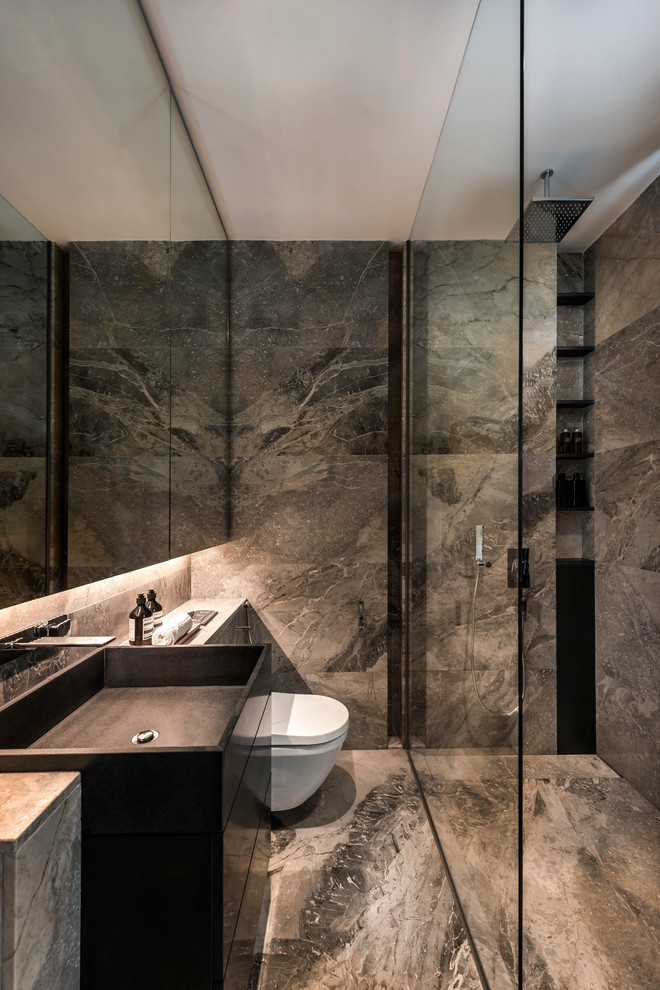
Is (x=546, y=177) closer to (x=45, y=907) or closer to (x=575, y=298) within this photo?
(x=575, y=298)

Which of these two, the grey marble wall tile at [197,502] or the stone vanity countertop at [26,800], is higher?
the grey marble wall tile at [197,502]

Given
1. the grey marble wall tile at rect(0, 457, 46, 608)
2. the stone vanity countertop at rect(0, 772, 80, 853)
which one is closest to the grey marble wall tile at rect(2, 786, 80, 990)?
the stone vanity countertop at rect(0, 772, 80, 853)

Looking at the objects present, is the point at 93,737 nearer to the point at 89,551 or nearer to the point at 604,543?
the point at 89,551

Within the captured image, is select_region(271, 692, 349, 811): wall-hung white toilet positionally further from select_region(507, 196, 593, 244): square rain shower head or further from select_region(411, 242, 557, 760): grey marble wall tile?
select_region(507, 196, 593, 244): square rain shower head

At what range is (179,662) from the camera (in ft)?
4.90

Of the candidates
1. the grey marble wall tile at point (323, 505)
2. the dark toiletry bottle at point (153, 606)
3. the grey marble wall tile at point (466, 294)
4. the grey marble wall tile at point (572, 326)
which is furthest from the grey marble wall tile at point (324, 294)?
the dark toiletry bottle at point (153, 606)

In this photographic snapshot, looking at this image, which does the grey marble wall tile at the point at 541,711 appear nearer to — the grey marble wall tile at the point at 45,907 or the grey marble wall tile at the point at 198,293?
the grey marble wall tile at the point at 45,907

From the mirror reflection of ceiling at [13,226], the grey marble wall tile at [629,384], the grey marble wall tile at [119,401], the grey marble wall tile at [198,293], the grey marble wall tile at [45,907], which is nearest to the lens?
the grey marble wall tile at [45,907]

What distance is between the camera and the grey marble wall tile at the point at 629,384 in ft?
4.87

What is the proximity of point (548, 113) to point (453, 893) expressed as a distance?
2.37 metres

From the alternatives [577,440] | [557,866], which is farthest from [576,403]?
[557,866]

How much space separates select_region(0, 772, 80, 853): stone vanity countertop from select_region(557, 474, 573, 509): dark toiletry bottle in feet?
4.90

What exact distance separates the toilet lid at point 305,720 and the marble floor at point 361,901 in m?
0.41

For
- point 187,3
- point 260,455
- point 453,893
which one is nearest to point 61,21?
point 187,3
